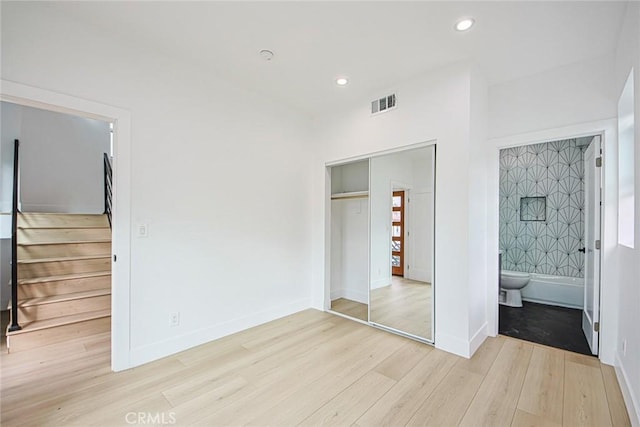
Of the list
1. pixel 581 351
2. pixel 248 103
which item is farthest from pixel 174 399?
pixel 581 351

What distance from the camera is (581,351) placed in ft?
8.91

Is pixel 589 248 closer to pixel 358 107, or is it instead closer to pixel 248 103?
pixel 358 107

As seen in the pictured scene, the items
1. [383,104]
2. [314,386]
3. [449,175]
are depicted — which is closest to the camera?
[314,386]

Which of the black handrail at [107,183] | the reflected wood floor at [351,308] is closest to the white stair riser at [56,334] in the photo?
the black handrail at [107,183]

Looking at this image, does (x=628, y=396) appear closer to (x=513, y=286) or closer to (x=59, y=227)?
(x=513, y=286)

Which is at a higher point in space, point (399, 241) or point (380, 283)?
point (399, 241)

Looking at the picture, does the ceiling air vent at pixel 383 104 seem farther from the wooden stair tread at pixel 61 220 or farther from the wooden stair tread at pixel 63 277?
the wooden stair tread at pixel 61 220

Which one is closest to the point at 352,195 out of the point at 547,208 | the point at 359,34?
the point at 359,34

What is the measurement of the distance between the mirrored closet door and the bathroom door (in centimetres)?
147

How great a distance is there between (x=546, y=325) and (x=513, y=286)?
84 centimetres

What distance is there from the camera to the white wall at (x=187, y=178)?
2117 mm

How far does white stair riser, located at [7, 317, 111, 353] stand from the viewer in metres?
2.68

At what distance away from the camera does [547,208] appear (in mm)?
4746

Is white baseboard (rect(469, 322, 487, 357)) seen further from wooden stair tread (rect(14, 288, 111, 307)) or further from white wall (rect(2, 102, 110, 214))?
white wall (rect(2, 102, 110, 214))
